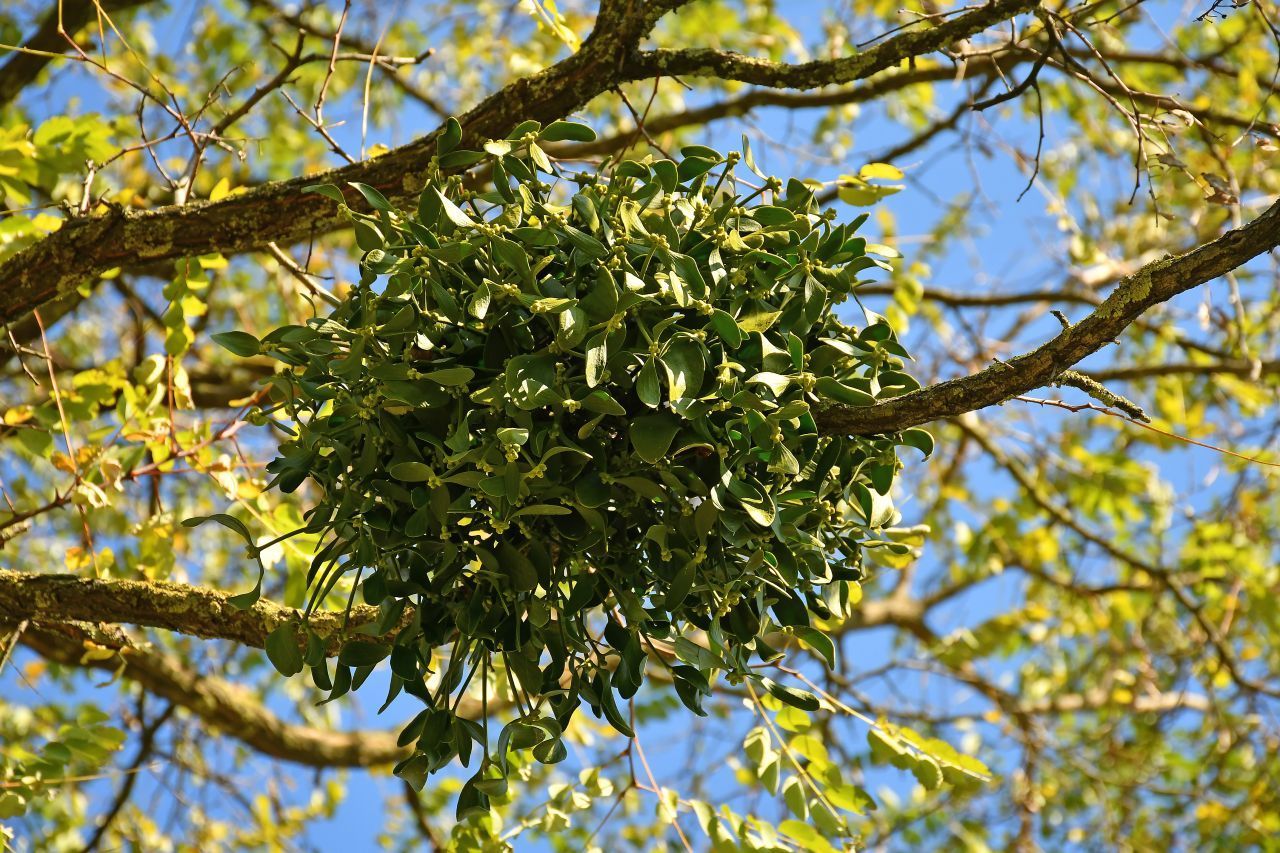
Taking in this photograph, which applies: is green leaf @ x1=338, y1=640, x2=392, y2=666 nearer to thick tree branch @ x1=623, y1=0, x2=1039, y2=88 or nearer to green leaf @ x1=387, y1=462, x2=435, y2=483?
green leaf @ x1=387, y1=462, x2=435, y2=483

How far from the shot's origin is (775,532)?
119 cm

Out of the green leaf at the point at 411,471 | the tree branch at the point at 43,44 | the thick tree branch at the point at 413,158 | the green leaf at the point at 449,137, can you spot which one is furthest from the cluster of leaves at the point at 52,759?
the tree branch at the point at 43,44

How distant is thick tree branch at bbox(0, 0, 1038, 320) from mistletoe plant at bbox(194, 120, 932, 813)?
299 millimetres

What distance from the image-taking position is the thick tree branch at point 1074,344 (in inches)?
42.5

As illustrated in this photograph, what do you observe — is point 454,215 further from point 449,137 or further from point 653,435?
point 653,435

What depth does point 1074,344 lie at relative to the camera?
1160mm

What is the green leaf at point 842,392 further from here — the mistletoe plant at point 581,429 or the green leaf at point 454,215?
the green leaf at point 454,215

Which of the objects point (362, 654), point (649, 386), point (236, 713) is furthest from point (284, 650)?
point (236, 713)

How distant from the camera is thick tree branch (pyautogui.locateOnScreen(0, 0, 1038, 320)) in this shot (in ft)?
5.34

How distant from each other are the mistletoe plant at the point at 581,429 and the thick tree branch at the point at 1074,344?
4cm

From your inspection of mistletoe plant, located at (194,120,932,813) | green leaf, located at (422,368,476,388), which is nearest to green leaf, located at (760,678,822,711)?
mistletoe plant, located at (194,120,932,813)

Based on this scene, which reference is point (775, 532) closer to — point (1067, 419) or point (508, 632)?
point (508, 632)

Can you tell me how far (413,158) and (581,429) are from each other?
2.18 ft

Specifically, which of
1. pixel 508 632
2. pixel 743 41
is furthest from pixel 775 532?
pixel 743 41
